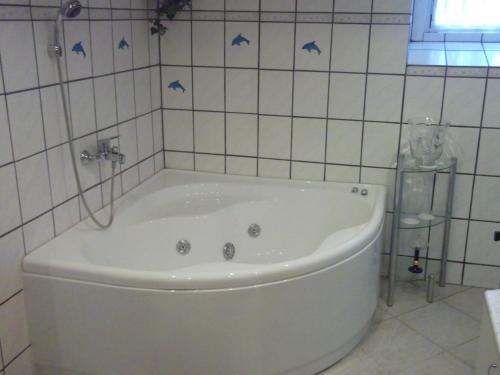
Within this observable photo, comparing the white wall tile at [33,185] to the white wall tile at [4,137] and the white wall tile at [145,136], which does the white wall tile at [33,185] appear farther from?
the white wall tile at [145,136]

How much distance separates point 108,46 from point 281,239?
3.73 ft

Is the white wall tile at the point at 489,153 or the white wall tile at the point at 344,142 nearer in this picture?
the white wall tile at the point at 489,153

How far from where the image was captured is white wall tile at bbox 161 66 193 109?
2.57m

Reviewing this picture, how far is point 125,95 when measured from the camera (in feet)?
7.53

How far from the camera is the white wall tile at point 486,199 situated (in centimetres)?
239

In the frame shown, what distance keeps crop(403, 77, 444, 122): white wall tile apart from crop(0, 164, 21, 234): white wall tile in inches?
63.7

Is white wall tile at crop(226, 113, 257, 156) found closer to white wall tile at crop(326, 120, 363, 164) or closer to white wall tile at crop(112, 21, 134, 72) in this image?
white wall tile at crop(326, 120, 363, 164)

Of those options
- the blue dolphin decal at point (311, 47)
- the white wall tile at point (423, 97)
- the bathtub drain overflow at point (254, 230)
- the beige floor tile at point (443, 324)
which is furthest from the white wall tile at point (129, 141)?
the beige floor tile at point (443, 324)

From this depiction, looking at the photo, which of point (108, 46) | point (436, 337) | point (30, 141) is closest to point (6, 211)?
point (30, 141)

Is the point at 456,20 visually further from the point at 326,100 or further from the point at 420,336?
the point at 420,336

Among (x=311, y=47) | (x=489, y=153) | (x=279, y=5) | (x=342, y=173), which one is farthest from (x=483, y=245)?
(x=279, y=5)

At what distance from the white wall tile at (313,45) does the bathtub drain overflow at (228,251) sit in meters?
0.86

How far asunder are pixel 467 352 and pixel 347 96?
45.9 inches

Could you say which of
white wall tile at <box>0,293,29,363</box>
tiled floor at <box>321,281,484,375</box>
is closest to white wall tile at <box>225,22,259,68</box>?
tiled floor at <box>321,281,484,375</box>
